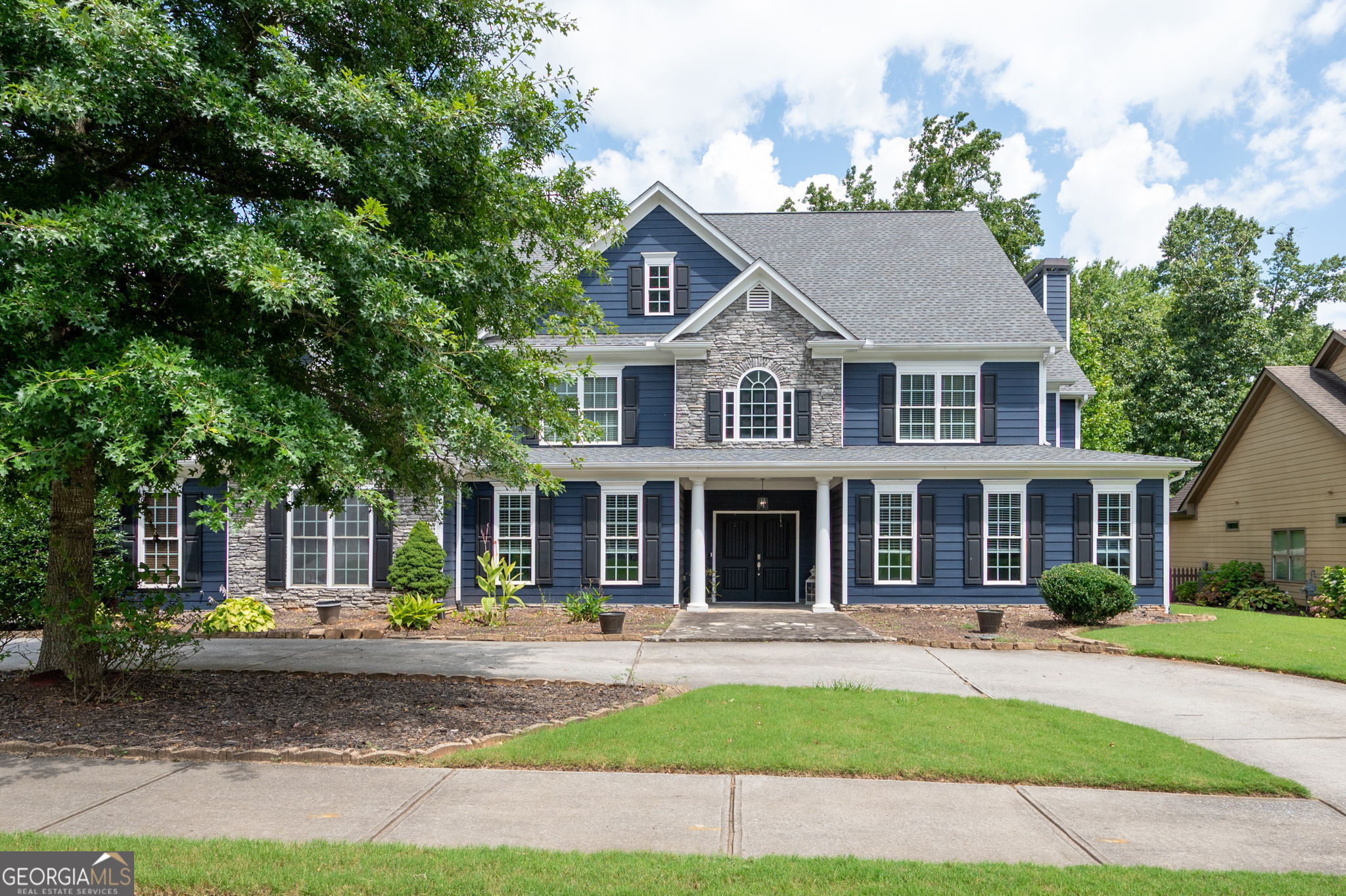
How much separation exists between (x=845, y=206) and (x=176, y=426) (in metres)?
36.3

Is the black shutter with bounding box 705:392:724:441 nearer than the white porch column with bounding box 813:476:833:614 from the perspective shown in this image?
No

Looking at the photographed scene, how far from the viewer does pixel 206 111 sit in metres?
6.70

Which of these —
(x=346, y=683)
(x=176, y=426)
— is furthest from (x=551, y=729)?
(x=176, y=426)

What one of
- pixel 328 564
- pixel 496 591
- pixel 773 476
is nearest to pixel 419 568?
pixel 496 591

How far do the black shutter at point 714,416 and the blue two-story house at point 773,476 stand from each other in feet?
0.10

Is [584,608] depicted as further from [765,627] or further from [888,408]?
[888,408]

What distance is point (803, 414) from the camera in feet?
61.0

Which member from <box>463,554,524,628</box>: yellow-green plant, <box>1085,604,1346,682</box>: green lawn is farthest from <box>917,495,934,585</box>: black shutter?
<box>463,554,524,628</box>: yellow-green plant

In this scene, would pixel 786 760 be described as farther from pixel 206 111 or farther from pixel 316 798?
pixel 206 111

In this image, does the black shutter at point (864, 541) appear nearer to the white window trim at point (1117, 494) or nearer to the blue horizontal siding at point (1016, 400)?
the blue horizontal siding at point (1016, 400)

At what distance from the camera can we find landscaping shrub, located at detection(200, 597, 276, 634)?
1434 cm

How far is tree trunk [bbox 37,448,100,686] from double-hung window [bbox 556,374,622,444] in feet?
36.7

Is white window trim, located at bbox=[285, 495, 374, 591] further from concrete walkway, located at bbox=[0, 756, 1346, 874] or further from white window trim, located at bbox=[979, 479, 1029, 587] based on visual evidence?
white window trim, located at bbox=[979, 479, 1029, 587]

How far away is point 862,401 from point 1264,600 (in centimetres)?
1184
